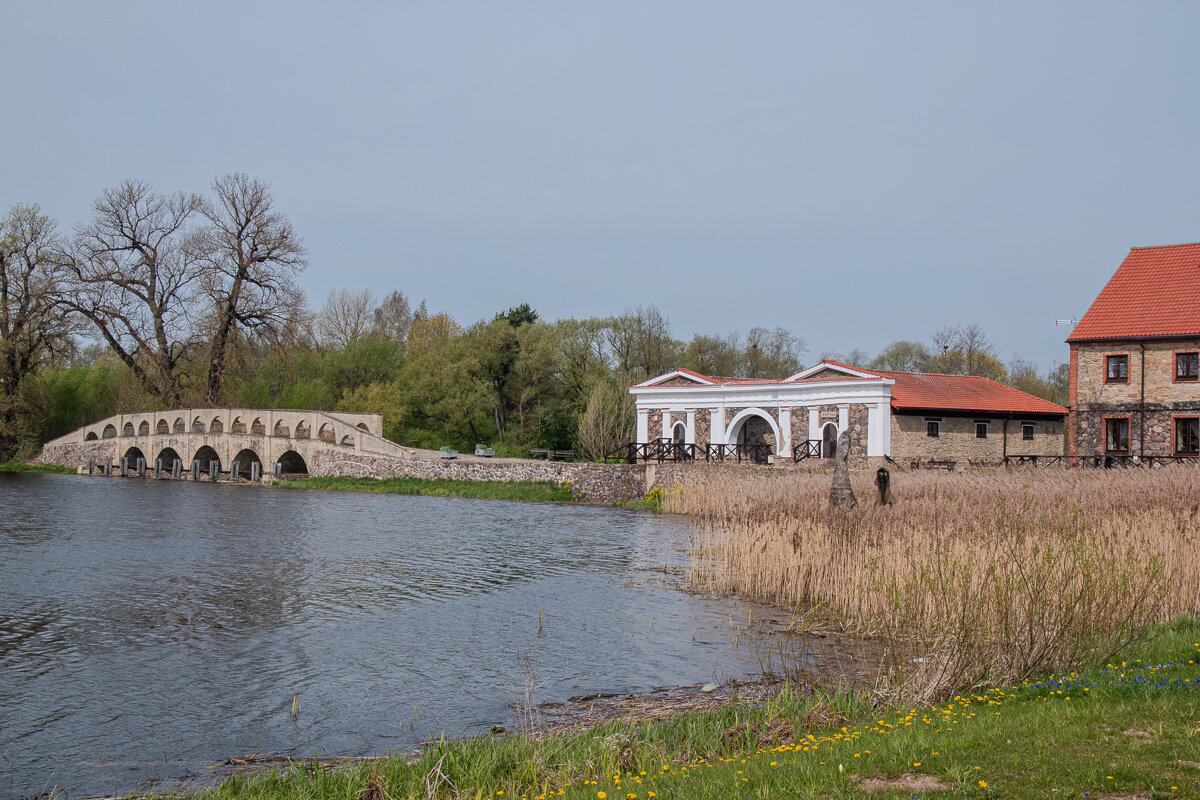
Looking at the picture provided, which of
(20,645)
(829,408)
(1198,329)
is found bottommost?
(20,645)

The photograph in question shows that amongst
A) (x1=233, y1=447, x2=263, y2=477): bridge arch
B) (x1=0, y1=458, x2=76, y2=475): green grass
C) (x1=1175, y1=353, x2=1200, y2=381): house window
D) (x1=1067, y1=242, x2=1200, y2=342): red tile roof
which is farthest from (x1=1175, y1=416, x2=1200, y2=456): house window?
(x1=0, y1=458, x2=76, y2=475): green grass

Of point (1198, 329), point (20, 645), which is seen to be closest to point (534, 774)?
point (20, 645)

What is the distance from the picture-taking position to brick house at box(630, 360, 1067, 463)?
35.3m

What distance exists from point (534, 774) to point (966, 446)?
111ft

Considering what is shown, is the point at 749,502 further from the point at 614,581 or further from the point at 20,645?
the point at 20,645

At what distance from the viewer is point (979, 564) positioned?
10172 millimetres

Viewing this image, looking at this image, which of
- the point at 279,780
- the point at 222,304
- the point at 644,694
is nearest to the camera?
the point at 279,780

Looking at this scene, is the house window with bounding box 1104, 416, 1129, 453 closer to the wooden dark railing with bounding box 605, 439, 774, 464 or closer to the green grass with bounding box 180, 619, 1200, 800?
the wooden dark railing with bounding box 605, 439, 774, 464

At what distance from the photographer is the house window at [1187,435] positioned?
29219 mm

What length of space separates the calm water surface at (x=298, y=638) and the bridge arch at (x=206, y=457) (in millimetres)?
22908

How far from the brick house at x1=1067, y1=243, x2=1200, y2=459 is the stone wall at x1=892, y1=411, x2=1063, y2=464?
4.44 m

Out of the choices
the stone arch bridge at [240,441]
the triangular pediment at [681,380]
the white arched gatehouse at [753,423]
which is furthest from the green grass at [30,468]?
the white arched gatehouse at [753,423]

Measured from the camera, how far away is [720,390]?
40812 millimetres

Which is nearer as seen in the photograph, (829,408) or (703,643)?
(703,643)
